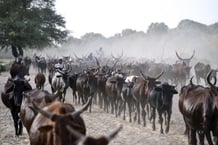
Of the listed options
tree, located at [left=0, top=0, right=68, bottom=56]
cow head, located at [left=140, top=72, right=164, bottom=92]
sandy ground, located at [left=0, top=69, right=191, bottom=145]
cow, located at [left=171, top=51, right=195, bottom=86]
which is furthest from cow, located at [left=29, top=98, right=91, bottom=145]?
tree, located at [left=0, top=0, right=68, bottom=56]

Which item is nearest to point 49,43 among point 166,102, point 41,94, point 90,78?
point 90,78

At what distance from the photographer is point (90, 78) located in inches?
760

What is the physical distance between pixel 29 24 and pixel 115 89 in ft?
92.7

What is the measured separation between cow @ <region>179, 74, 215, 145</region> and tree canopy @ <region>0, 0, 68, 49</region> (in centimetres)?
3413

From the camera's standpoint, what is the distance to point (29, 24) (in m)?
43.3

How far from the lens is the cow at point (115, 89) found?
1715 cm

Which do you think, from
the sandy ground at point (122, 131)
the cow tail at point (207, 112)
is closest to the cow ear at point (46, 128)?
the cow tail at point (207, 112)

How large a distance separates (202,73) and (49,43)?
23.7 m

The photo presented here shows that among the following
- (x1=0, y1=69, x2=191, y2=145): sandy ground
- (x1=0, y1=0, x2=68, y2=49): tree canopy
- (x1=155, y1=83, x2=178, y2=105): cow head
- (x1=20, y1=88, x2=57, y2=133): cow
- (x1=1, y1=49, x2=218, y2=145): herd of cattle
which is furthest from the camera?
(x1=0, y1=0, x2=68, y2=49): tree canopy

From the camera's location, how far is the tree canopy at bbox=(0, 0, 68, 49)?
4306cm

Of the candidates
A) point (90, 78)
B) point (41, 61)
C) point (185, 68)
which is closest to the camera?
point (90, 78)

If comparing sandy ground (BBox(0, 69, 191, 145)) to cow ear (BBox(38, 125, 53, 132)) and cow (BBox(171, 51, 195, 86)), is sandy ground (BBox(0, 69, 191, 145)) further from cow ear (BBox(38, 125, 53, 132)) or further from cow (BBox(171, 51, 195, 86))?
cow (BBox(171, 51, 195, 86))

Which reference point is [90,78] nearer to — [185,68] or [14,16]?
[185,68]

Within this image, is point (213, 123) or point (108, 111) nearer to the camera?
point (213, 123)
